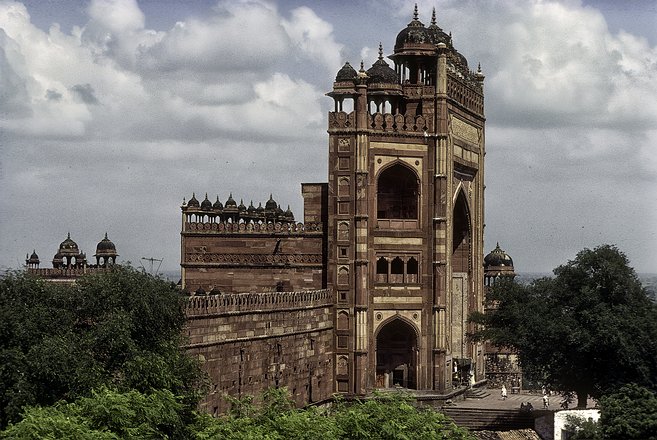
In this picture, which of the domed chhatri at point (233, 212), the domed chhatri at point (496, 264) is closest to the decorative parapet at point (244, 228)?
the domed chhatri at point (233, 212)

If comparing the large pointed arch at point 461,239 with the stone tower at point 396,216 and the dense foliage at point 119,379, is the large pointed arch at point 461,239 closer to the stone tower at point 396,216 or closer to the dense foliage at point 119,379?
the stone tower at point 396,216

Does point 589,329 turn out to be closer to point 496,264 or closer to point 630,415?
point 630,415

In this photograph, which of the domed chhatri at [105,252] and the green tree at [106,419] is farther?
the domed chhatri at [105,252]

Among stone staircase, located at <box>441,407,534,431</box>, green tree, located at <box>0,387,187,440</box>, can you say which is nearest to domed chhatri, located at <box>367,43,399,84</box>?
stone staircase, located at <box>441,407,534,431</box>

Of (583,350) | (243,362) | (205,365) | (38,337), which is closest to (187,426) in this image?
(38,337)

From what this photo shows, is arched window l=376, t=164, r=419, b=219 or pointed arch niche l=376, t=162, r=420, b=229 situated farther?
arched window l=376, t=164, r=419, b=219

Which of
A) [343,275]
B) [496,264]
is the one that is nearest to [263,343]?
[343,275]

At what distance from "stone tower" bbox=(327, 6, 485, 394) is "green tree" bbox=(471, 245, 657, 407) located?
3357 millimetres

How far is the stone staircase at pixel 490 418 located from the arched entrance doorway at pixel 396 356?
209 cm

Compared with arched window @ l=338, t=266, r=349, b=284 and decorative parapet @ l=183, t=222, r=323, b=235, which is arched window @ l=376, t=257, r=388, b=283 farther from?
decorative parapet @ l=183, t=222, r=323, b=235

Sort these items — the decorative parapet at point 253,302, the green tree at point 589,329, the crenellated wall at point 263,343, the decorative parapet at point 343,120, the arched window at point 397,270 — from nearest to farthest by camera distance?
the decorative parapet at point 253,302 < the crenellated wall at point 263,343 < the green tree at point 589,329 < the decorative parapet at point 343,120 < the arched window at point 397,270

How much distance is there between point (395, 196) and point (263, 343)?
10545 mm

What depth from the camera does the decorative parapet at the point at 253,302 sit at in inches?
1495

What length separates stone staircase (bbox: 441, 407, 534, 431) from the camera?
47125mm
